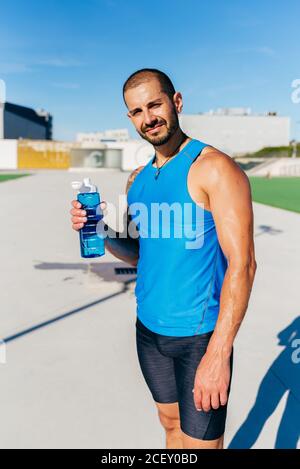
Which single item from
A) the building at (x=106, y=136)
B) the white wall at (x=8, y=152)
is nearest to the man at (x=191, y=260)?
the white wall at (x=8, y=152)

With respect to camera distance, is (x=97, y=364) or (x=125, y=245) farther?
(x=97, y=364)

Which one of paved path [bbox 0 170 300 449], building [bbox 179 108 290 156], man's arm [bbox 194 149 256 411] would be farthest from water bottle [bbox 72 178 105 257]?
building [bbox 179 108 290 156]

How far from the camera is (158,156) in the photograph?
7.39 feet

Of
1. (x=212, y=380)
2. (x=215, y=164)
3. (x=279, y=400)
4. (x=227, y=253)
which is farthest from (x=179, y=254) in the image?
(x=279, y=400)

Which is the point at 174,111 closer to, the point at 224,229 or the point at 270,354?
the point at 224,229

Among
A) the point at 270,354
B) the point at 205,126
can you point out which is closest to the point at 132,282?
the point at 270,354

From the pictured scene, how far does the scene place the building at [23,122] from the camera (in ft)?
262

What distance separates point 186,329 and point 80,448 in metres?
1.55

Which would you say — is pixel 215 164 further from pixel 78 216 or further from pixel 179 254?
pixel 78 216

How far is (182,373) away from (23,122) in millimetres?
95821

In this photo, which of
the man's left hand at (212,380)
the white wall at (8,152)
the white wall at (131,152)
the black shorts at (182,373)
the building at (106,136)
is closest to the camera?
the man's left hand at (212,380)

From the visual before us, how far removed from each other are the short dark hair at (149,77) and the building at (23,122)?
81.8 metres

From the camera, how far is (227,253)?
196 cm

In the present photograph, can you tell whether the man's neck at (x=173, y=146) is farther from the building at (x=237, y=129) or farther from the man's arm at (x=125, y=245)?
the building at (x=237, y=129)
